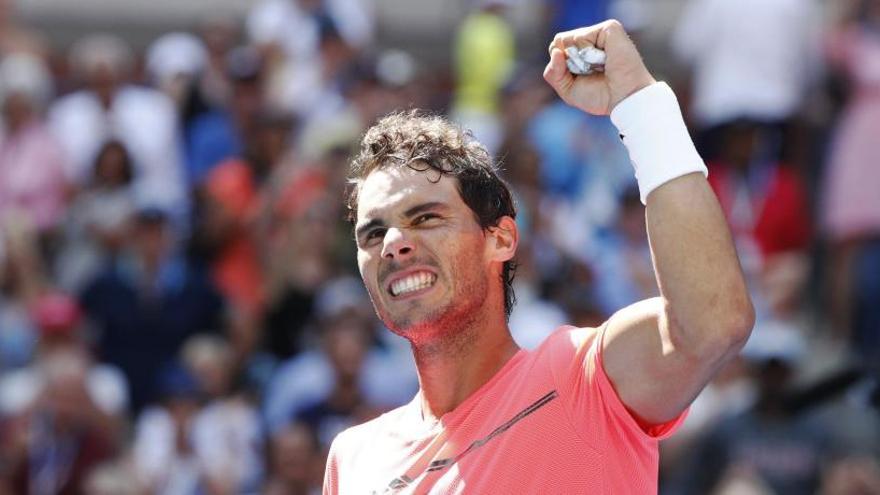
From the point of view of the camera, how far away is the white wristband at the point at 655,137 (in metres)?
3.37

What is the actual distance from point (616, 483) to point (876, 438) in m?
5.22

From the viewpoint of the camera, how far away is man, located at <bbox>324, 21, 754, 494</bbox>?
10.8 feet

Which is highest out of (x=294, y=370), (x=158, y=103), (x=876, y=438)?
(x=158, y=103)

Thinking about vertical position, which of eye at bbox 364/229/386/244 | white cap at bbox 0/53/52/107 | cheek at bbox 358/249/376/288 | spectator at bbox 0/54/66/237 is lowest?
cheek at bbox 358/249/376/288

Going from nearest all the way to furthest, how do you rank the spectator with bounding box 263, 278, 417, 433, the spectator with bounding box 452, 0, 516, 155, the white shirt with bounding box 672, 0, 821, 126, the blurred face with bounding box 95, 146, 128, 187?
the spectator with bounding box 263, 278, 417, 433, the blurred face with bounding box 95, 146, 128, 187, the white shirt with bounding box 672, 0, 821, 126, the spectator with bounding box 452, 0, 516, 155

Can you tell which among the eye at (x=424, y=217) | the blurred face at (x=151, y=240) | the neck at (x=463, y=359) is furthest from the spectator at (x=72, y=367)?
the eye at (x=424, y=217)

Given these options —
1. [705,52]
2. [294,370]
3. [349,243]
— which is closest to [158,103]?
[349,243]

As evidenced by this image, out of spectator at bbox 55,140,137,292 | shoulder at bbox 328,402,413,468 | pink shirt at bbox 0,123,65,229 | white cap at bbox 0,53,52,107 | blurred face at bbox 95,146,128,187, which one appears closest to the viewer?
shoulder at bbox 328,402,413,468

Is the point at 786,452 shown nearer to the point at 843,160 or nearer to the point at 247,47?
the point at 843,160

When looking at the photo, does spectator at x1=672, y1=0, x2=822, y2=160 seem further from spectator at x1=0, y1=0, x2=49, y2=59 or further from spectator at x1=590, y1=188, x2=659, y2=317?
spectator at x1=0, y1=0, x2=49, y2=59

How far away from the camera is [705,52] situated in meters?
10.7

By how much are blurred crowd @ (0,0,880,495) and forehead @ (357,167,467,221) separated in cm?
405

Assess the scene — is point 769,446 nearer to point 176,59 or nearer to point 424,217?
point 424,217

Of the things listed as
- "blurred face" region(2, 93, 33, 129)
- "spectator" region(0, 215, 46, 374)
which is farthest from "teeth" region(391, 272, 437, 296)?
"blurred face" region(2, 93, 33, 129)
